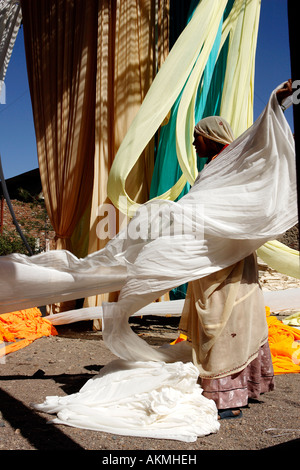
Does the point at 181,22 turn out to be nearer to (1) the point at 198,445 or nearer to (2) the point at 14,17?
(2) the point at 14,17

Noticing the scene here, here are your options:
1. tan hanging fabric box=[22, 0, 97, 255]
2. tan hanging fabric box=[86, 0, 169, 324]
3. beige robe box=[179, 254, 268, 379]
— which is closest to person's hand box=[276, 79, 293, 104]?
beige robe box=[179, 254, 268, 379]

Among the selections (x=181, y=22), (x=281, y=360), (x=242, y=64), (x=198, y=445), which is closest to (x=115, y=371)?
(x=198, y=445)

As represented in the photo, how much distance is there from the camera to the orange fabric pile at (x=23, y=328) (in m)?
4.24

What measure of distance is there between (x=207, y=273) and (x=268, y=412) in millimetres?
800

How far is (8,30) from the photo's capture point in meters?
5.50

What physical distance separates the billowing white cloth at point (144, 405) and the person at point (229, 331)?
0.30 ft

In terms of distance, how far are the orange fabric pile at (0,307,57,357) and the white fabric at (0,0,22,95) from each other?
275 centimetres

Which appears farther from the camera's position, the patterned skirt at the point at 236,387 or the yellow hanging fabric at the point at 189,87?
the yellow hanging fabric at the point at 189,87

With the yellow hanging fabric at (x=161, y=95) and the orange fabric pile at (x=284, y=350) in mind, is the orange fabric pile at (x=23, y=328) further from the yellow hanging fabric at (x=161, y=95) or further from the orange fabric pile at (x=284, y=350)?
the orange fabric pile at (x=284, y=350)

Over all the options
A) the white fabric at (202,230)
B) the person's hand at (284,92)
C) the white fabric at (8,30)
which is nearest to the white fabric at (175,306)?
the white fabric at (202,230)

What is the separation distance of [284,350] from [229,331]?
1379 mm

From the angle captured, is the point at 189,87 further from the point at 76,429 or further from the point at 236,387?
the point at 76,429

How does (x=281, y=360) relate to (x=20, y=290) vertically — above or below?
below

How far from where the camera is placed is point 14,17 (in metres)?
5.54
